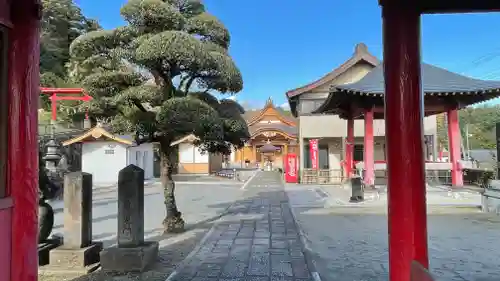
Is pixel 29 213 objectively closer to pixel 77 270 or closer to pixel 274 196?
pixel 77 270

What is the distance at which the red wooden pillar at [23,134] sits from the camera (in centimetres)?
281

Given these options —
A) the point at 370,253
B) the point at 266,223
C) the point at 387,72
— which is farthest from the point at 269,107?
the point at 387,72

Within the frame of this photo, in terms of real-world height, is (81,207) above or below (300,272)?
above

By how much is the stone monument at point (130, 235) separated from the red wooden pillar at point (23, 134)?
253 cm

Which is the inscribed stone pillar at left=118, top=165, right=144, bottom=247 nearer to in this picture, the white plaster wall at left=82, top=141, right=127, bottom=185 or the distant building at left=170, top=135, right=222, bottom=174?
the white plaster wall at left=82, top=141, right=127, bottom=185

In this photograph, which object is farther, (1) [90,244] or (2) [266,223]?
(2) [266,223]

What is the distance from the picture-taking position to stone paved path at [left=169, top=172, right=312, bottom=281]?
5.04 meters

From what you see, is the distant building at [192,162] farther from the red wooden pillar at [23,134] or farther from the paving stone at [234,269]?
the red wooden pillar at [23,134]

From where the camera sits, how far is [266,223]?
365 inches

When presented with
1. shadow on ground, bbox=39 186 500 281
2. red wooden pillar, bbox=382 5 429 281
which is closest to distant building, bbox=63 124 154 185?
shadow on ground, bbox=39 186 500 281

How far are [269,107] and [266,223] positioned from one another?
26605 millimetres

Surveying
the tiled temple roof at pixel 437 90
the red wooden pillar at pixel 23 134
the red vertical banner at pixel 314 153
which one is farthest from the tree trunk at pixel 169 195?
the red vertical banner at pixel 314 153

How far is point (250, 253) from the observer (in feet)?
20.4

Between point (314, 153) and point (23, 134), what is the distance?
18.6 metres
